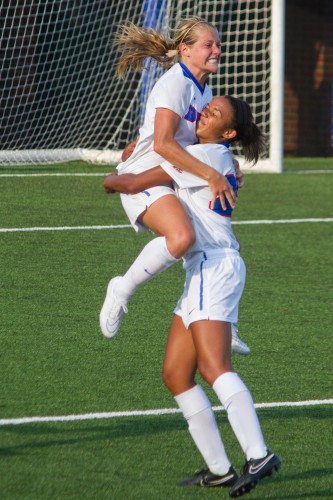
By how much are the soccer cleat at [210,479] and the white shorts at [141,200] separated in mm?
1160

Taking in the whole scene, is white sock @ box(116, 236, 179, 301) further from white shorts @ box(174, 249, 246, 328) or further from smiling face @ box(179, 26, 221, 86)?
smiling face @ box(179, 26, 221, 86)

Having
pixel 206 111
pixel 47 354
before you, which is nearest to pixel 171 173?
pixel 206 111

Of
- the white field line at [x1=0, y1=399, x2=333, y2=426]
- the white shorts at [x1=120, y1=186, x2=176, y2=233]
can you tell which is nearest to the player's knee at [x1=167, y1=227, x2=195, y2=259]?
the white shorts at [x1=120, y1=186, x2=176, y2=233]

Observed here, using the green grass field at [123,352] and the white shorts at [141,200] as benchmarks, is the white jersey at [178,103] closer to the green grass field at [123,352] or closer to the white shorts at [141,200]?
the white shorts at [141,200]

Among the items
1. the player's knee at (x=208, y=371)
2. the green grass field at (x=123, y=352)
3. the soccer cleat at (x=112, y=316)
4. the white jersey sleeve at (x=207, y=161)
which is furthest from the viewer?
the soccer cleat at (x=112, y=316)

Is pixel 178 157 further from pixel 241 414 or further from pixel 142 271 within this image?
pixel 241 414

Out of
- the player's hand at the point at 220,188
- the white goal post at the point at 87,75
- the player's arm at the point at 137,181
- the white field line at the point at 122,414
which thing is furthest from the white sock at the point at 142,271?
the white goal post at the point at 87,75

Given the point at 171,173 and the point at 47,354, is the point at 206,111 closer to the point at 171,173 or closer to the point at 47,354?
the point at 171,173

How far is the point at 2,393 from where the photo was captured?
542 cm

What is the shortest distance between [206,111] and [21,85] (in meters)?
9.07

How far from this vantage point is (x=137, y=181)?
15.3 feet

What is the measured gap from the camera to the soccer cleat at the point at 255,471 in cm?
391

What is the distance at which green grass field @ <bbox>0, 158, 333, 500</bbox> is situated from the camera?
14.5 ft

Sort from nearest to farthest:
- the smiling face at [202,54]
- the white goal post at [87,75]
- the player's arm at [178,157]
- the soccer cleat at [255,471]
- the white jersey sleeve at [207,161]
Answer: the soccer cleat at [255,471]
the player's arm at [178,157]
the white jersey sleeve at [207,161]
the smiling face at [202,54]
the white goal post at [87,75]
